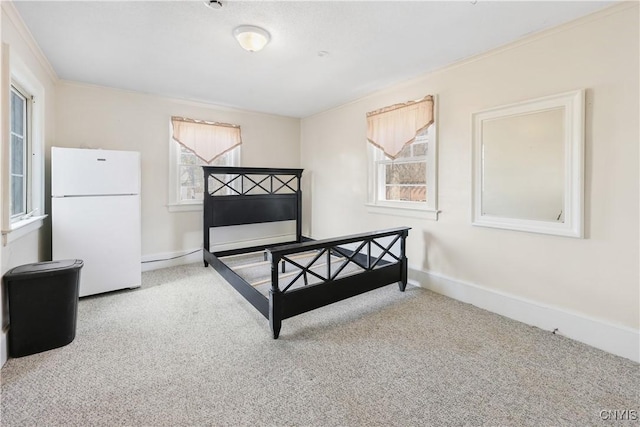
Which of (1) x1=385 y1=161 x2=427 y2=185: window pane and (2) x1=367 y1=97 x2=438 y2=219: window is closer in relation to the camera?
(2) x1=367 y1=97 x2=438 y2=219: window

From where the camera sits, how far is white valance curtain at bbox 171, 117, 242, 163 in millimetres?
4152

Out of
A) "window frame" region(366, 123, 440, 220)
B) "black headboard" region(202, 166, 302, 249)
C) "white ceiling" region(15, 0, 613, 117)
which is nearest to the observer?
"white ceiling" region(15, 0, 613, 117)

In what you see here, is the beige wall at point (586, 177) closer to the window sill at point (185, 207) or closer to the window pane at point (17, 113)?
the window sill at point (185, 207)

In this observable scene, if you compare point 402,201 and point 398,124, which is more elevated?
point 398,124

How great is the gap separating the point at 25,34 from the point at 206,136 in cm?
212

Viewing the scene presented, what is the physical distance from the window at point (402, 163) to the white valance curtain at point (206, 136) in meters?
2.14

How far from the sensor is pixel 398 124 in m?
3.48

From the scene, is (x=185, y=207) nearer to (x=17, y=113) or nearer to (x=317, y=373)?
(x=17, y=113)

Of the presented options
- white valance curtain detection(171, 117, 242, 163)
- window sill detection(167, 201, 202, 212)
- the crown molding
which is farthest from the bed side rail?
the crown molding

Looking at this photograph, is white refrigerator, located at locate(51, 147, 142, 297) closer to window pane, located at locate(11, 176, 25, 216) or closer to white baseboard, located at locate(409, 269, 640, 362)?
window pane, located at locate(11, 176, 25, 216)

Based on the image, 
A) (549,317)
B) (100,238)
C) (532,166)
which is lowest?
(549,317)

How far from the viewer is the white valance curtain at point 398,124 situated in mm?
3227

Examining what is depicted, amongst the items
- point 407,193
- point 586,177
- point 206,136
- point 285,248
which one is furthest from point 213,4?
point 586,177

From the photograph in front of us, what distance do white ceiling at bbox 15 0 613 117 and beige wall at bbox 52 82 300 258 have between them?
0.86 feet
